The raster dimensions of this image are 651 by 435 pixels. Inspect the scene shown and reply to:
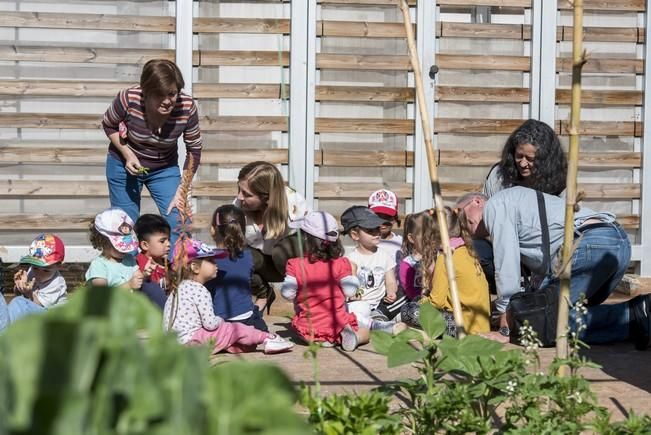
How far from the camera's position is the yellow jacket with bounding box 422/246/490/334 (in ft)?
22.2

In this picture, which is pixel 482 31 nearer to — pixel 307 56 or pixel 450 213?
pixel 307 56

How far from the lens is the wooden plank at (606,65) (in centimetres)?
909

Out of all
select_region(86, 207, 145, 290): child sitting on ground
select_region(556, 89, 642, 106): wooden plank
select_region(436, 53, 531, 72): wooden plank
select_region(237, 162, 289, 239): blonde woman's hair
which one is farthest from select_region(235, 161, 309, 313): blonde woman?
select_region(556, 89, 642, 106): wooden plank

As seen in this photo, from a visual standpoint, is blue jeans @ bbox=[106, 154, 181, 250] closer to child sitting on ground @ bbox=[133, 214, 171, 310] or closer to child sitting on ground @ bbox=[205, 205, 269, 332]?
child sitting on ground @ bbox=[133, 214, 171, 310]

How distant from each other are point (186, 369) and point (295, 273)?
551cm

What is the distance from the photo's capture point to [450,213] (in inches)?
282

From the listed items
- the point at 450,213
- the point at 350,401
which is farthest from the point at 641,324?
the point at 350,401

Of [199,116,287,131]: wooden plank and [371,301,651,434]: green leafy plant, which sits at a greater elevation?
[199,116,287,131]: wooden plank

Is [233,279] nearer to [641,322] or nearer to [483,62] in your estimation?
[641,322]

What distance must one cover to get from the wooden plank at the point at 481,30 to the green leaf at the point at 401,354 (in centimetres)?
627

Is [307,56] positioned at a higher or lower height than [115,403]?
higher

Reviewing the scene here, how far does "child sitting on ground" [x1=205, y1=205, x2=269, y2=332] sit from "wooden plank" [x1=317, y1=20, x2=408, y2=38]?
223 centimetres

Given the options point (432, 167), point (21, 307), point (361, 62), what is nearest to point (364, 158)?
point (361, 62)

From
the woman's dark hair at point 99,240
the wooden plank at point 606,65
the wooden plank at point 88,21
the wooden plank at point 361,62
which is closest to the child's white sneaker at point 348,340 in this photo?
the woman's dark hair at point 99,240
